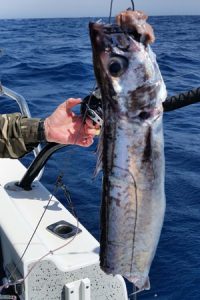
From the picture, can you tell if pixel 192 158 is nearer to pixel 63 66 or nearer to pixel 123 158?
pixel 123 158

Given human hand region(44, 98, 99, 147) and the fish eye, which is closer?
the fish eye

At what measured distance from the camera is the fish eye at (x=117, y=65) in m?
1.62

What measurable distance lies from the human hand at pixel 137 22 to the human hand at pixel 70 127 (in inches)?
31.7

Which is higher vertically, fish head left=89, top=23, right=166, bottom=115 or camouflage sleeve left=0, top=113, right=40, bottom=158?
fish head left=89, top=23, right=166, bottom=115

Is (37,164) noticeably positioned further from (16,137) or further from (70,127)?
(70,127)

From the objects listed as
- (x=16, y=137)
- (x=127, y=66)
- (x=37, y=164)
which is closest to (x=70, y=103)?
(x=16, y=137)

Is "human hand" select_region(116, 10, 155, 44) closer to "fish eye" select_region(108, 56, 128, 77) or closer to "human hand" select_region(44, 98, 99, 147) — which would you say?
"fish eye" select_region(108, 56, 128, 77)

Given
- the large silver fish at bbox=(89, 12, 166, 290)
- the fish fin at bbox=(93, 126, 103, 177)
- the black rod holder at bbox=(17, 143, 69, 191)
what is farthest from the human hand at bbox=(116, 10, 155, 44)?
the black rod holder at bbox=(17, 143, 69, 191)

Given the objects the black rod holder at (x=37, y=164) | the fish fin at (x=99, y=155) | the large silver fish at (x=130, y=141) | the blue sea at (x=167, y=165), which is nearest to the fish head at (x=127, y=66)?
the large silver fish at (x=130, y=141)

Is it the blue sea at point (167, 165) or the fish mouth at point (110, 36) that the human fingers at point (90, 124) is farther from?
the blue sea at point (167, 165)

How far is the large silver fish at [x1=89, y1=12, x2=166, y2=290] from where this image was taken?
1610mm

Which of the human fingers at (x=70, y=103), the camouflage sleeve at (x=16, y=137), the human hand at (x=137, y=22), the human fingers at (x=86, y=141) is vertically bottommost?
the camouflage sleeve at (x=16, y=137)

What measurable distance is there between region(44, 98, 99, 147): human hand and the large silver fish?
0.65m

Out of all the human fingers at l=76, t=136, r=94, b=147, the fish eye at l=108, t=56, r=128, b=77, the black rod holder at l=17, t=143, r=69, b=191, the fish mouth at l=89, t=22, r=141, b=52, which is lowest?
the black rod holder at l=17, t=143, r=69, b=191
